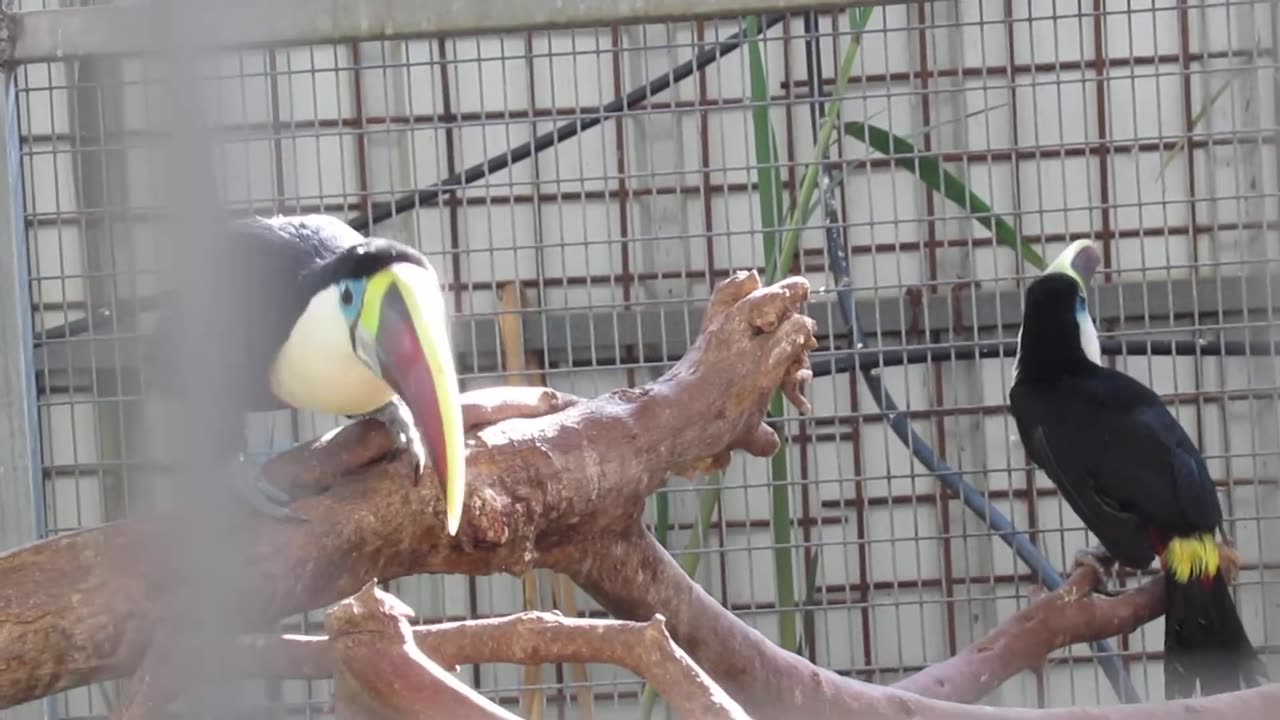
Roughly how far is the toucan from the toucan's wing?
31.5 inches

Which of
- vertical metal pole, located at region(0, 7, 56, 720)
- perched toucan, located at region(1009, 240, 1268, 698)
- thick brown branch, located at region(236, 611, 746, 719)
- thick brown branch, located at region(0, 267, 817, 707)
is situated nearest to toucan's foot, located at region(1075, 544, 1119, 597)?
perched toucan, located at region(1009, 240, 1268, 698)

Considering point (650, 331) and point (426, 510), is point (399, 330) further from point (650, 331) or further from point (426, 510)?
→ point (650, 331)

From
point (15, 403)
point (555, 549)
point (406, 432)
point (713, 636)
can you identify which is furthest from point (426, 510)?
point (15, 403)

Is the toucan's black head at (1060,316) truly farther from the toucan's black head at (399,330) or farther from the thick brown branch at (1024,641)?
the toucan's black head at (399,330)

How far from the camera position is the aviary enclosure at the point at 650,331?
2.84 ft

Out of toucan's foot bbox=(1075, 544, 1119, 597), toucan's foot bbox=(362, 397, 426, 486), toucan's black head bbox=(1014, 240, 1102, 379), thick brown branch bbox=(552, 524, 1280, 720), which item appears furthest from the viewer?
toucan's black head bbox=(1014, 240, 1102, 379)

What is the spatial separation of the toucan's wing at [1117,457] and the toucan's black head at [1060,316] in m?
0.02

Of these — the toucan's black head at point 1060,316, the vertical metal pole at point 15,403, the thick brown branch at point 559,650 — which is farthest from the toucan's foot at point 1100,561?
the vertical metal pole at point 15,403

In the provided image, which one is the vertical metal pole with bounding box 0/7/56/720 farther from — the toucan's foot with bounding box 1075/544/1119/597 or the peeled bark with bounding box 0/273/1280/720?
the toucan's foot with bounding box 1075/544/1119/597

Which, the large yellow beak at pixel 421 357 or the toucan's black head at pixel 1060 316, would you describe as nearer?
the large yellow beak at pixel 421 357

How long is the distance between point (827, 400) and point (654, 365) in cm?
55

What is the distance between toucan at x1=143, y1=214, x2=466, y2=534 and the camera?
942 mm

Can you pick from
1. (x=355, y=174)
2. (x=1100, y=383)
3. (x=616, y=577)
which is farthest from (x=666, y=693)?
(x=355, y=174)

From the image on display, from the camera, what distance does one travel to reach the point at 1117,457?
5.01 feet
